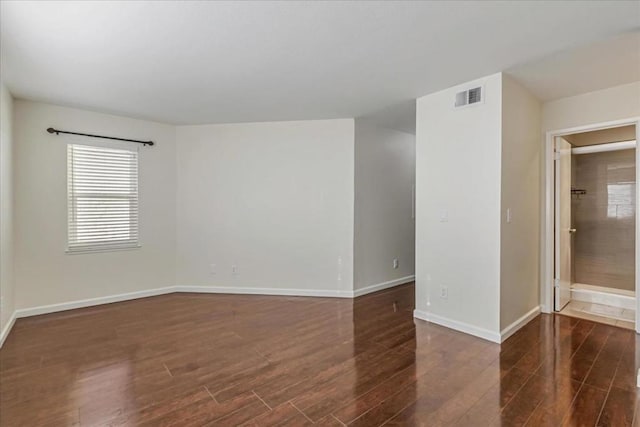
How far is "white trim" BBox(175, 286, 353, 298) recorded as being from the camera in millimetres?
4520

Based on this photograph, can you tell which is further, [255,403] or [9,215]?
[9,215]

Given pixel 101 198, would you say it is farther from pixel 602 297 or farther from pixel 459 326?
pixel 602 297

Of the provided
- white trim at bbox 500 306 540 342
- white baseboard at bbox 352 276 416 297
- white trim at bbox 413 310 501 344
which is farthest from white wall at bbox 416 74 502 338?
white baseboard at bbox 352 276 416 297

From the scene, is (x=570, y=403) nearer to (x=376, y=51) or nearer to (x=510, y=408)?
(x=510, y=408)

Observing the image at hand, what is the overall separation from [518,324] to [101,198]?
5135mm

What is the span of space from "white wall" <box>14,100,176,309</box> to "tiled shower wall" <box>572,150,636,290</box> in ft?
20.4

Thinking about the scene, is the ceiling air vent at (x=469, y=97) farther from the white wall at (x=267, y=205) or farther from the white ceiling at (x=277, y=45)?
the white wall at (x=267, y=205)

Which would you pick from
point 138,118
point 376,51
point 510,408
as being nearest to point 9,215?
point 138,118

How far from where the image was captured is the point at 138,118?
439 cm

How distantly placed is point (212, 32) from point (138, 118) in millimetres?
2805

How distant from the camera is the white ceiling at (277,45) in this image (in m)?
1.96

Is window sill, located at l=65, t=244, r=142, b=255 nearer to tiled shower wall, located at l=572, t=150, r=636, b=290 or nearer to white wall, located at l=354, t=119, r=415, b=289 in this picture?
white wall, located at l=354, t=119, r=415, b=289

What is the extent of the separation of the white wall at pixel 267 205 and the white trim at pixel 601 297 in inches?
123

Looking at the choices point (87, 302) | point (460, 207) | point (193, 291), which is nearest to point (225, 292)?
point (193, 291)
